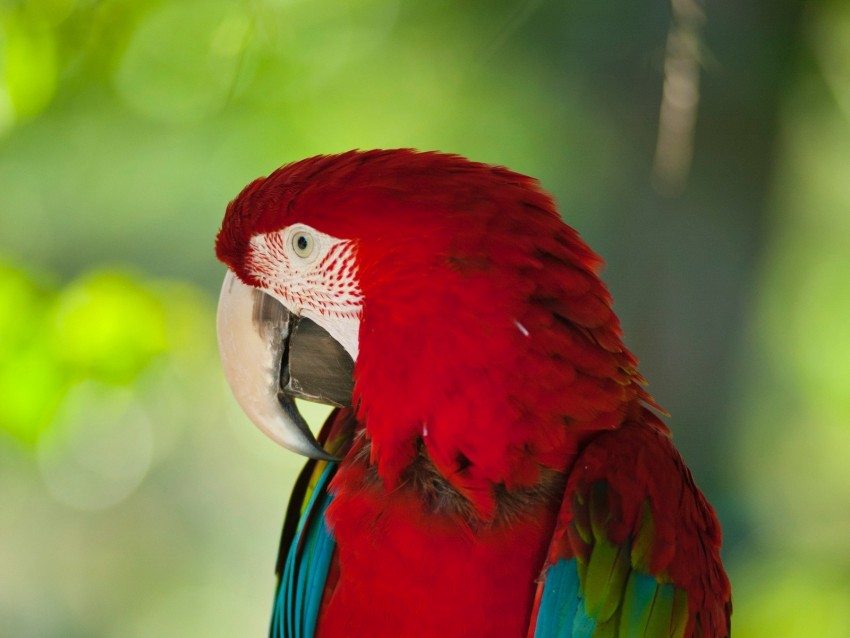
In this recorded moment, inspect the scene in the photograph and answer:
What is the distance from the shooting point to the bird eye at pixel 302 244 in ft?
2.96

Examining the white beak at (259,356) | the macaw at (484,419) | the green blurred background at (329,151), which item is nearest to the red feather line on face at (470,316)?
the macaw at (484,419)

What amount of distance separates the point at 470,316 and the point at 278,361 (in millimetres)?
279

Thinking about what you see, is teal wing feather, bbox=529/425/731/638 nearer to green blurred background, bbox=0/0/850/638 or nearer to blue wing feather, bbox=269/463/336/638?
blue wing feather, bbox=269/463/336/638

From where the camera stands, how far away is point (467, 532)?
2.78 feet

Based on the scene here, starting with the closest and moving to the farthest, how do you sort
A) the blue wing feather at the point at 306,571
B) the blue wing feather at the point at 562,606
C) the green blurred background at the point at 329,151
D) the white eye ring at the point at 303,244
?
the blue wing feather at the point at 562,606 < the white eye ring at the point at 303,244 < the blue wing feather at the point at 306,571 < the green blurred background at the point at 329,151

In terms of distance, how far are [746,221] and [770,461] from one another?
1.96ft

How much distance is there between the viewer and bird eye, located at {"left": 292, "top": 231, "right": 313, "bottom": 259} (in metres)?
0.90

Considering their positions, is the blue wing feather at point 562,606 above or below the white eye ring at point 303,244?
below

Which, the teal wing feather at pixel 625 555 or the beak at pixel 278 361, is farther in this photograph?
the beak at pixel 278 361

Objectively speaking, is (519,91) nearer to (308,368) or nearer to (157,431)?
(308,368)

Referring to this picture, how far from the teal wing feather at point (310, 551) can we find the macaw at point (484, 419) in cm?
9

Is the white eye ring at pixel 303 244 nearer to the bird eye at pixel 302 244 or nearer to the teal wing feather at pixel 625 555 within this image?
the bird eye at pixel 302 244

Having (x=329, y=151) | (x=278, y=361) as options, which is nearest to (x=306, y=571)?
(x=278, y=361)

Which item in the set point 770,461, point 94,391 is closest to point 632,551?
point 770,461
